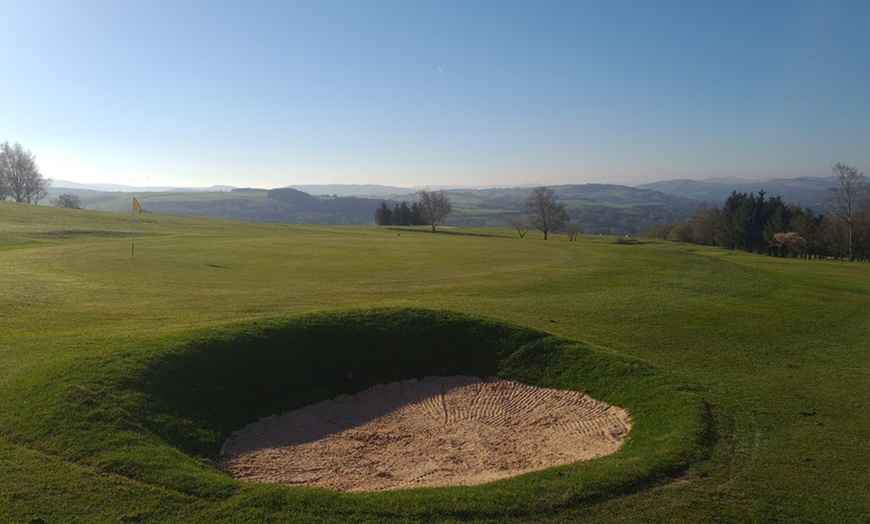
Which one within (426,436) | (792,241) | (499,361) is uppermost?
(792,241)

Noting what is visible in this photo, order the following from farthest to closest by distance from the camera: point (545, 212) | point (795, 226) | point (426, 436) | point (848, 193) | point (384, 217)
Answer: point (384, 217) → point (545, 212) → point (795, 226) → point (848, 193) → point (426, 436)

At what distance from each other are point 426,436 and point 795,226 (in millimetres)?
94247

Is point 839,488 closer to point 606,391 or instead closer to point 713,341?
point 606,391

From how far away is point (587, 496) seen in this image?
8.63 metres

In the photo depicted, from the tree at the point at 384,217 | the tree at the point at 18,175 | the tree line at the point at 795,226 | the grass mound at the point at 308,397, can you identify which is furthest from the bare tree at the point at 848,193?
the tree at the point at 18,175

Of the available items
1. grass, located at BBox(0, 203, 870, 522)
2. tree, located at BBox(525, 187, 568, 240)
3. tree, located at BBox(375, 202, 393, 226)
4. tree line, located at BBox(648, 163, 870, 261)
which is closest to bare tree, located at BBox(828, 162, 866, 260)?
tree line, located at BBox(648, 163, 870, 261)

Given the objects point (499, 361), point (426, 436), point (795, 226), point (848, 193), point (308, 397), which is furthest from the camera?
point (795, 226)

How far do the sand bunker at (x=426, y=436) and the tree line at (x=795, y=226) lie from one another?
7579 centimetres

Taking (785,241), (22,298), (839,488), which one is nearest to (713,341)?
(839,488)

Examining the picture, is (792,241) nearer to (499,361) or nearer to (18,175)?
(499,361)

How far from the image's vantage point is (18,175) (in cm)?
11281

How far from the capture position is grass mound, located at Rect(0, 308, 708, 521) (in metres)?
8.55

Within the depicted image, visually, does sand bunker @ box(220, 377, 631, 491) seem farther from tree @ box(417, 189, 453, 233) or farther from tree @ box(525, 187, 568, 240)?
tree @ box(417, 189, 453, 233)

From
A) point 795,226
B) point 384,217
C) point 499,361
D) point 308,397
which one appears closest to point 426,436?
point 308,397
